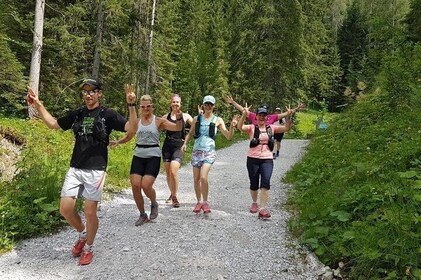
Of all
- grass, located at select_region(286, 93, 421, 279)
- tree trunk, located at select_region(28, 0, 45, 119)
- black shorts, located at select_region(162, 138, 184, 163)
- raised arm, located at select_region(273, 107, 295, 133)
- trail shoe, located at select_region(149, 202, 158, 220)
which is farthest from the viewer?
tree trunk, located at select_region(28, 0, 45, 119)

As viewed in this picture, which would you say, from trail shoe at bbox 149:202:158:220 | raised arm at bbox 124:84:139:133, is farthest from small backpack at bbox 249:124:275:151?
raised arm at bbox 124:84:139:133

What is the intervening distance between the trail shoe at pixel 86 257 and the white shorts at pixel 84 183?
0.70 metres

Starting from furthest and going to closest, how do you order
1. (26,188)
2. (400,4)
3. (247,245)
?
(400,4), (26,188), (247,245)

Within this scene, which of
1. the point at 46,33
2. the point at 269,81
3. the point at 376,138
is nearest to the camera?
the point at 376,138

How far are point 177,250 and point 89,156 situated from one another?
1725 mm

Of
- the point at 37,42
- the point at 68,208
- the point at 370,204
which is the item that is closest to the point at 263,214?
the point at 370,204

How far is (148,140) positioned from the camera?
633 centimetres

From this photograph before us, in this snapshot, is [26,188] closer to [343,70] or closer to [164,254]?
[164,254]

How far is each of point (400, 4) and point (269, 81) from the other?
158ft

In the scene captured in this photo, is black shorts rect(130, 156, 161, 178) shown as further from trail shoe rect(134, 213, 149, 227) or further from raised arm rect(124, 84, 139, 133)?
raised arm rect(124, 84, 139, 133)

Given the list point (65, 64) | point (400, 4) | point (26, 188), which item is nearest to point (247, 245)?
point (26, 188)

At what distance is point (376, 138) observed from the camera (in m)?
8.47

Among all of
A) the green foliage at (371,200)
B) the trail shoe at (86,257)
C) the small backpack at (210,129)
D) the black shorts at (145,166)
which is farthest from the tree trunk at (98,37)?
the trail shoe at (86,257)

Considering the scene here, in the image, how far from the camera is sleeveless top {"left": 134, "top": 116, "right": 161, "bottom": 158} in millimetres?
6312
